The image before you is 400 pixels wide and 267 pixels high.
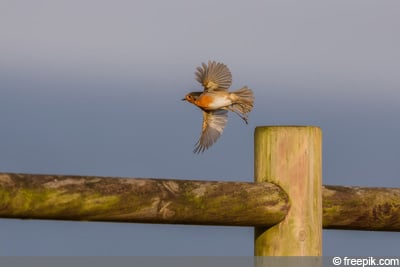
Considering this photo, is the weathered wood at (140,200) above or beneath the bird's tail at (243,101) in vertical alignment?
beneath

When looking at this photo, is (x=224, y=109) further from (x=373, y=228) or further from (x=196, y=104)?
(x=373, y=228)

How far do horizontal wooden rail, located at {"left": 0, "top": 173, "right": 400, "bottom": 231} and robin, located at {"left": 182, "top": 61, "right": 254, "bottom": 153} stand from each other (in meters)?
3.56

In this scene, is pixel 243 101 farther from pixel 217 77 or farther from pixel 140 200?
pixel 140 200

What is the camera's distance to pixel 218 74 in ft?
29.3

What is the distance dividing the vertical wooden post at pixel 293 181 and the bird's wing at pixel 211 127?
2985mm

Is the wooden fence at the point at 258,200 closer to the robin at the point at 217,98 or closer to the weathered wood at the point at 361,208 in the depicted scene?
the weathered wood at the point at 361,208

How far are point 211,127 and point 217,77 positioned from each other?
2.65 feet

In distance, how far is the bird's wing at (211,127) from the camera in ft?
26.2

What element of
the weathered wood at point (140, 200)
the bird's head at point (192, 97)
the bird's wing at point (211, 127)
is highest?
the bird's head at point (192, 97)

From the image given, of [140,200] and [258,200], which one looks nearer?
[140,200]

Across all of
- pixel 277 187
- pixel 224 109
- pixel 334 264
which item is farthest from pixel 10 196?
pixel 224 109

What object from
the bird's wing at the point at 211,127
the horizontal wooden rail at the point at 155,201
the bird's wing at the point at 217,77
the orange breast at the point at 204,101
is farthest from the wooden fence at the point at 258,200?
the bird's wing at the point at 217,77

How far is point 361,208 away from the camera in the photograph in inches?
197

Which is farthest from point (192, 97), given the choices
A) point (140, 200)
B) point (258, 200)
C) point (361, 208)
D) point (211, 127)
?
point (140, 200)
